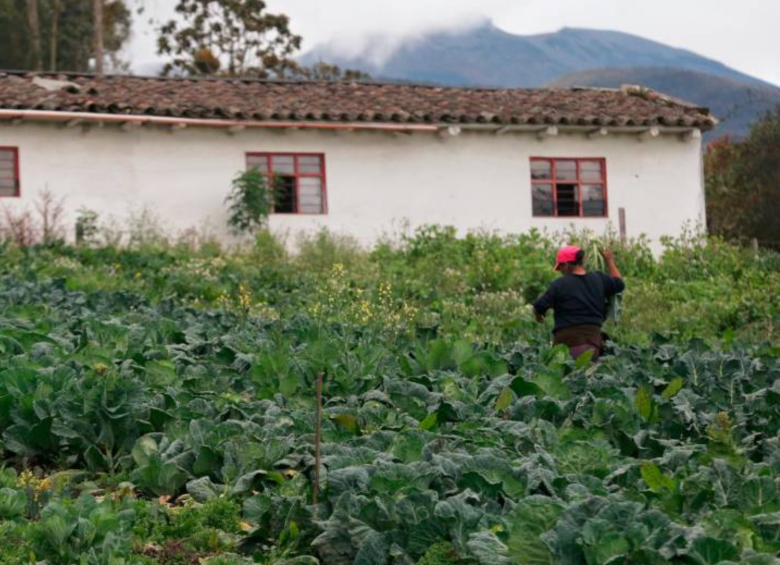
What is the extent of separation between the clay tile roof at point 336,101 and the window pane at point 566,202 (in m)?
1.50

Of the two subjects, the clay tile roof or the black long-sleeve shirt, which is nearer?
the black long-sleeve shirt

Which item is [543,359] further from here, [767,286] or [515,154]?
[515,154]

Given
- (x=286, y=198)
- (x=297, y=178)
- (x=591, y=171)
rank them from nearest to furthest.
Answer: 1. (x=286, y=198)
2. (x=297, y=178)
3. (x=591, y=171)

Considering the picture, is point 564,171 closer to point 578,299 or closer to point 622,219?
point 622,219

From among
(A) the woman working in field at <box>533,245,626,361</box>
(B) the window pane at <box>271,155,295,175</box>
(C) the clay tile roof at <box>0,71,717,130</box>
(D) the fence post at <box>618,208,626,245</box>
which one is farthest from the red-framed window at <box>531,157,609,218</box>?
(A) the woman working in field at <box>533,245,626,361</box>

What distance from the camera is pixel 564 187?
26875mm

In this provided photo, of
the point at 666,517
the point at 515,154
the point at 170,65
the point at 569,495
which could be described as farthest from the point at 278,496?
the point at 170,65

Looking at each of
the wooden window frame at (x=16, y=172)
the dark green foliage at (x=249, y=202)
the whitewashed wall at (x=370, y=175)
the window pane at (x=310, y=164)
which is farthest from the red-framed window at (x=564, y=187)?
the wooden window frame at (x=16, y=172)

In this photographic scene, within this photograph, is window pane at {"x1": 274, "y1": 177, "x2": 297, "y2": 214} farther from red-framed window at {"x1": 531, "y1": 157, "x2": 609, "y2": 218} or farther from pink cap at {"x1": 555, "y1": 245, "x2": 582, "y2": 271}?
pink cap at {"x1": 555, "y1": 245, "x2": 582, "y2": 271}

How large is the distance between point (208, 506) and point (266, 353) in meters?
2.44

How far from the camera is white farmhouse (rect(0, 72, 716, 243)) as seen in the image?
23.8 m

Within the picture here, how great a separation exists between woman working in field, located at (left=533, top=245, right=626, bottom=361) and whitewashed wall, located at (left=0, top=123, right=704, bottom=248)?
14.1 metres

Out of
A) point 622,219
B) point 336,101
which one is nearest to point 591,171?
point 622,219

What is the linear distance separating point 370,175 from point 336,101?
5.53 feet
